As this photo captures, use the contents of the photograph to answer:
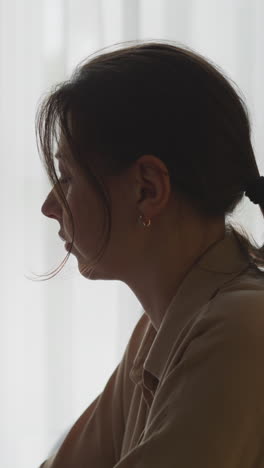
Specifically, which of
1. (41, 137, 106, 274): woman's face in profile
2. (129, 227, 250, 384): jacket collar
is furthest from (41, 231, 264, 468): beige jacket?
(41, 137, 106, 274): woman's face in profile

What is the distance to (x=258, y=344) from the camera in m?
0.77

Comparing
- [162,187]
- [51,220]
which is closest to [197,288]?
[162,187]

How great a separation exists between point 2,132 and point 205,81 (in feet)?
3.68

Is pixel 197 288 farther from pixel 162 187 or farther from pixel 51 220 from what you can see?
pixel 51 220

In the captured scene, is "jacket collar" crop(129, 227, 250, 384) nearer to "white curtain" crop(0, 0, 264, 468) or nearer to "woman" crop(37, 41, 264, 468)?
"woman" crop(37, 41, 264, 468)

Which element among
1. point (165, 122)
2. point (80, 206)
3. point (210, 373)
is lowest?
point (210, 373)

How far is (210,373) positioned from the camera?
0.76 metres

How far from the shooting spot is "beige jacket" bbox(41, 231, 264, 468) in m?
0.74

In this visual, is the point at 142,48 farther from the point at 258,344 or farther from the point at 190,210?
the point at 258,344

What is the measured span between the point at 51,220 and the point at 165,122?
1.12 metres

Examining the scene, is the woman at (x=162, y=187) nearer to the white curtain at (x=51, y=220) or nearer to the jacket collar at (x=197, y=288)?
the jacket collar at (x=197, y=288)

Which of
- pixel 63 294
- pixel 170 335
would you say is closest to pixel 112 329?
pixel 63 294

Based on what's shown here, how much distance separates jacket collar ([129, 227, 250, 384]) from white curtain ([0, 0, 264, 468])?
38.8 inches

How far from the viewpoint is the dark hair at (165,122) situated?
35.0 inches
